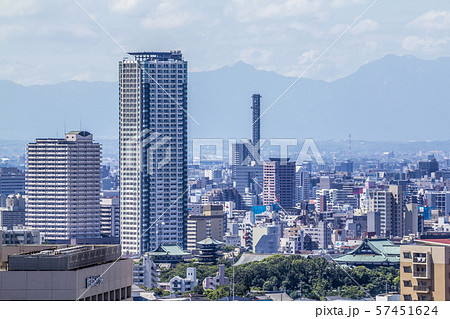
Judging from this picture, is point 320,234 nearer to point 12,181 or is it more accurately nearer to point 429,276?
point 12,181

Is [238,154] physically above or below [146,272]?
above

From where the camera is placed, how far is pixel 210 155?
12031 millimetres

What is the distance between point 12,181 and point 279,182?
598 centimetres

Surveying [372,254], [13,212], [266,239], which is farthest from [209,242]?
[13,212]

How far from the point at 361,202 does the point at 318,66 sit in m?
3.43

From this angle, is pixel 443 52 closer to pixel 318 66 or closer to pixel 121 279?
pixel 318 66

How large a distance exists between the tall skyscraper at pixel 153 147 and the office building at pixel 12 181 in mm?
2457

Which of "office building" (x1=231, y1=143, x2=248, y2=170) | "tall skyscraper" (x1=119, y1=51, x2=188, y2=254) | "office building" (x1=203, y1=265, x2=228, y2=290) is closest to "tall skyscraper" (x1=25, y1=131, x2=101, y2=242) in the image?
"tall skyscraper" (x1=119, y1=51, x2=188, y2=254)

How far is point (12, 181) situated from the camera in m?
16.2

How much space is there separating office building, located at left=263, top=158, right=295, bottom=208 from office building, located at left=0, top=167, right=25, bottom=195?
524cm

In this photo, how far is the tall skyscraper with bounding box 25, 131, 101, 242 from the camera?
14719 millimetres

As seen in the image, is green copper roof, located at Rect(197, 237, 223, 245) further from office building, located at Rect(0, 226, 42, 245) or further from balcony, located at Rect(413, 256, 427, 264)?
balcony, located at Rect(413, 256, 427, 264)

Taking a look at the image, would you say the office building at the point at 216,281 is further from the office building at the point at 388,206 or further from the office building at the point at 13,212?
the office building at the point at 388,206
